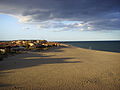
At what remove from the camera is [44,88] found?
606cm

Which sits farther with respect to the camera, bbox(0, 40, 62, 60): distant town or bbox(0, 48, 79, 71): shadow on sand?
bbox(0, 40, 62, 60): distant town

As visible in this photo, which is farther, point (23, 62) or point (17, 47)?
point (17, 47)

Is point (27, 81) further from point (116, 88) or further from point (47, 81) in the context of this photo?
point (116, 88)

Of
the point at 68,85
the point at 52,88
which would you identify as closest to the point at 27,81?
the point at 52,88

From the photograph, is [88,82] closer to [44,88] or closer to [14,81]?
[44,88]

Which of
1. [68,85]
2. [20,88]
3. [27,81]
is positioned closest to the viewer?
[20,88]

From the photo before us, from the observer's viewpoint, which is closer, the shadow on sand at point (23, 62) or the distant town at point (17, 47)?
the shadow on sand at point (23, 62)

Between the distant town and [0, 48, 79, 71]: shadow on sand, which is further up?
the distant town

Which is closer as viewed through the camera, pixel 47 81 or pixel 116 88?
pixel 116 88

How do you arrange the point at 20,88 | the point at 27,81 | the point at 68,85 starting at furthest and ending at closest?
1. the point at 27,81
2. the point at 68,85
3. the point at 20,88

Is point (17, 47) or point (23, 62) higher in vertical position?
point (17, 47)

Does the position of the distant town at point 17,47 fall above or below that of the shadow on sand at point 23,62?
above

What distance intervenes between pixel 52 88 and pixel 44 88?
1.41ft

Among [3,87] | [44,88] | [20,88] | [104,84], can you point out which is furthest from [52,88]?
[104,84]
